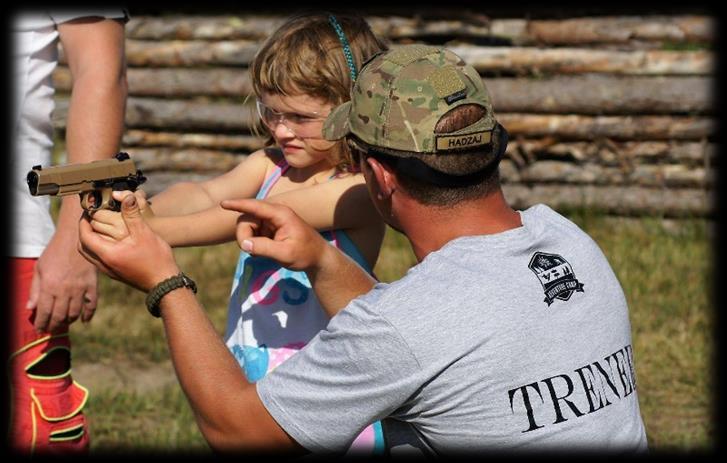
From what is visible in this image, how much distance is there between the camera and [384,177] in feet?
9.55

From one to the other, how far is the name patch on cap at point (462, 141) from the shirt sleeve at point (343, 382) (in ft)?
1.35

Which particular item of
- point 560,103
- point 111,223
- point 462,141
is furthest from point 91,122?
point 560,103

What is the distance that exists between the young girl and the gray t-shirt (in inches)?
22.7

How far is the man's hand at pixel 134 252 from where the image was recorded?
9.75 ft

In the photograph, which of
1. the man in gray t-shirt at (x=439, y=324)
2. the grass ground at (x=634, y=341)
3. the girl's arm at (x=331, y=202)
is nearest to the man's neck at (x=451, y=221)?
the man in gray t-shirt at (x=439, y=324)

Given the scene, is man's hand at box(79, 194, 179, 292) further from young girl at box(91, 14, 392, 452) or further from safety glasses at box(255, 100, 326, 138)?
safety glasses at box(255, 100, 326, 138)

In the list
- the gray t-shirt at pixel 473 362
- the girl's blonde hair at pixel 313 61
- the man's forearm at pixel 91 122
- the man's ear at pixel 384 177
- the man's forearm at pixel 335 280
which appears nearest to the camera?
the gray t-shirt at pixel 473 362

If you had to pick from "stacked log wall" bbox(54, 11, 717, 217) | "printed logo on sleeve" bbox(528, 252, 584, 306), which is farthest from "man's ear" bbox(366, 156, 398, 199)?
"stacked log wall" bbox(54, 11, 717, 217)

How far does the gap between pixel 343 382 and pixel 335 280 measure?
531 mm

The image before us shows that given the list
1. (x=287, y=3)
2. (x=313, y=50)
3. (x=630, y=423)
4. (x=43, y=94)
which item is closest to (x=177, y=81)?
(x=287, y=3)

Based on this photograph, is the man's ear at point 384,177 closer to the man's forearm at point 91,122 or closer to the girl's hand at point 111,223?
the girl's hand at point 111,223

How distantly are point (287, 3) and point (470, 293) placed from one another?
308 inches

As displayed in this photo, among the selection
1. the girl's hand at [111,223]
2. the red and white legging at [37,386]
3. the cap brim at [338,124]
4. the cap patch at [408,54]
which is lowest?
the red and white legging at [37,386]

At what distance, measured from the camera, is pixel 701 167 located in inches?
341
